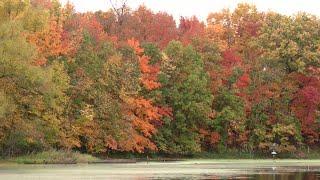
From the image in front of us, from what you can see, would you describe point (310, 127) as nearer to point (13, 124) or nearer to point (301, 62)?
point (301, 62)

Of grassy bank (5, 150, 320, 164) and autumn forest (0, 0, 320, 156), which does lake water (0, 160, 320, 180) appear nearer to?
grassy bank (5, 150, 320, 164)

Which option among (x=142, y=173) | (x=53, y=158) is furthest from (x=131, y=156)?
(x=142, y=173)

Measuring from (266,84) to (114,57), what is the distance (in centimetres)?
2155

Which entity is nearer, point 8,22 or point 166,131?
point 8,22

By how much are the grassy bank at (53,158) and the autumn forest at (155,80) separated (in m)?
1.44

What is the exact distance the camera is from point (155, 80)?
70.8 m

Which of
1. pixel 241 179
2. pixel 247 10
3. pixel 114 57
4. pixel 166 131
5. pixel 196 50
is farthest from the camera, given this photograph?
pixel 247 10

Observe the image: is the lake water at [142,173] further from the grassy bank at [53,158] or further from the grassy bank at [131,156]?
the grassy bank at [131,156]

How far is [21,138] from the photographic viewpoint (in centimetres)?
5403

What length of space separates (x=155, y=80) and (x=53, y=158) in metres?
20.4

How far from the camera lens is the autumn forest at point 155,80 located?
53.2 metres

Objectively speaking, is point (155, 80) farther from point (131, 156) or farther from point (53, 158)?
point (53, 158)

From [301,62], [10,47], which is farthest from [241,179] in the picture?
[301,62]

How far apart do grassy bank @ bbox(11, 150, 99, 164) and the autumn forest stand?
1.44 metres
